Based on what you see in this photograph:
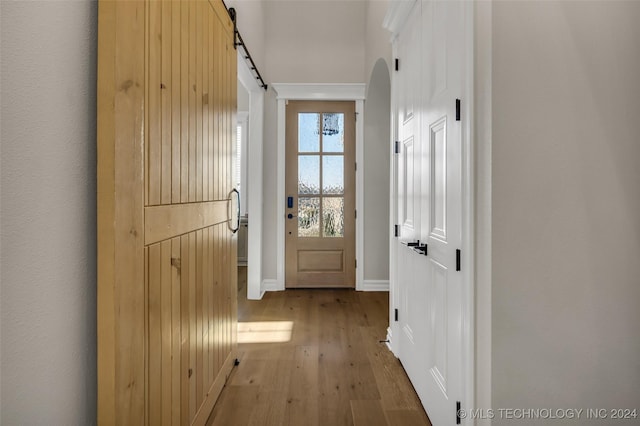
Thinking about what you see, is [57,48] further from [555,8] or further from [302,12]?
[302,12]

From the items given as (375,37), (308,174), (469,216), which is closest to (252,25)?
(375,37)

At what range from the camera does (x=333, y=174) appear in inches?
171

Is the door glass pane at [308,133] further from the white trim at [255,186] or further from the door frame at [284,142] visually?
the white trim at [255,186]

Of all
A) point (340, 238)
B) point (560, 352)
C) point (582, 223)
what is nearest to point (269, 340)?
point (340, 238)

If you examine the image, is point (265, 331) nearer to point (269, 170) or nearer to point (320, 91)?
point (269, 170)

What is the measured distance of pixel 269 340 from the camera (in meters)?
2.86

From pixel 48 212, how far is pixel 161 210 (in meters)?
0.41

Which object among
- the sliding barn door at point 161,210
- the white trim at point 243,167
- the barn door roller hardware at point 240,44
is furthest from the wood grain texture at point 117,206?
the white trim at point 243,167

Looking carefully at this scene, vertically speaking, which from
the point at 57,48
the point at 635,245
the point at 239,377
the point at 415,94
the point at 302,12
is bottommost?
the point at 239,377

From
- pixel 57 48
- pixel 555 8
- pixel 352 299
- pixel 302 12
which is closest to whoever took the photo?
pixel 57 48

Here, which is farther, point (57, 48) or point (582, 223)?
point (582, 223)

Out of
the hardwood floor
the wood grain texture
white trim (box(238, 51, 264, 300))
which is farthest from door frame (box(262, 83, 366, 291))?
the wood grain texture

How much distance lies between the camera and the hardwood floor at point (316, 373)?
1.88 metres

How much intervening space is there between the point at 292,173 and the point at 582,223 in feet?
10.9
